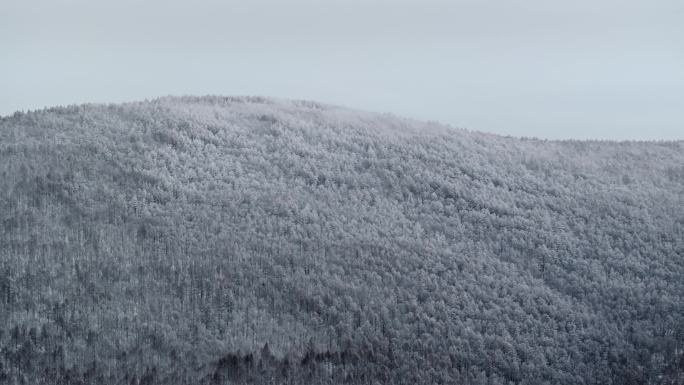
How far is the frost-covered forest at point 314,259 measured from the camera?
10352 mm

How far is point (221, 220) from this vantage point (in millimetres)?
15117

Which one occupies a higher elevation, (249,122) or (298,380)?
(249,122)

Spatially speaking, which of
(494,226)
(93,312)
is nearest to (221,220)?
(93,312)

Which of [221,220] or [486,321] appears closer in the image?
[486,321]

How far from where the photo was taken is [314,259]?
13.6m

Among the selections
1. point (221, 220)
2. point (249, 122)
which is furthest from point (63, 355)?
point (249, 122)

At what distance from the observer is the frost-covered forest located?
10.4 meters

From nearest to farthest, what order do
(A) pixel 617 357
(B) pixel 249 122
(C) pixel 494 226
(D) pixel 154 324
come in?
(D) pixel 154 324 → (A) pixel 617 357 → (C) pixel 494 226 → (B) pixel 249 122

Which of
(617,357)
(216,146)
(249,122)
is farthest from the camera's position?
(249,122)

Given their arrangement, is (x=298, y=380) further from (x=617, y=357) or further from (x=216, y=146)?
(x=216, y=146)

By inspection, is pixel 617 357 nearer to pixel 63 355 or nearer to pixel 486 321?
pixel 486 321

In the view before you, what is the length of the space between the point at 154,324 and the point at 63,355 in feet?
4.84

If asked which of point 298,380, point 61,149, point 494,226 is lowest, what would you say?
point 298,380

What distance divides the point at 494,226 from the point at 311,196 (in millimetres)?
4930
